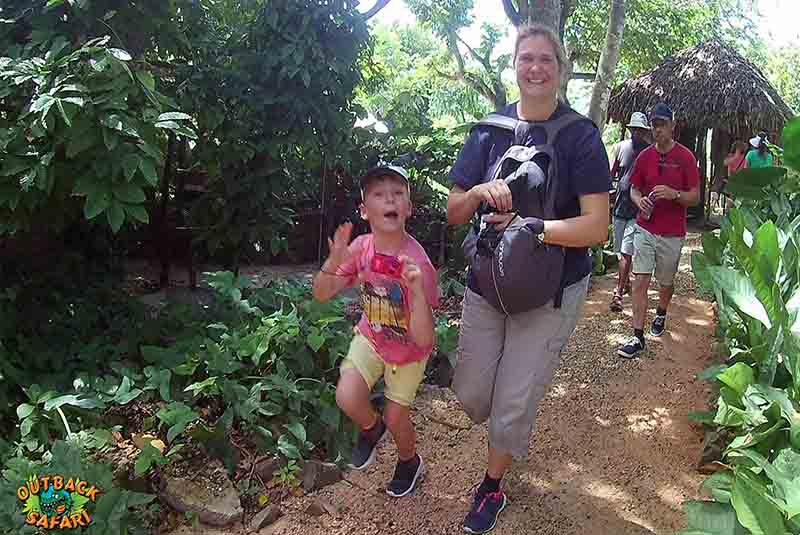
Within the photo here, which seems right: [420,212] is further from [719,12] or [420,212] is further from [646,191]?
[719,12]

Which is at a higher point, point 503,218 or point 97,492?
point 503,218

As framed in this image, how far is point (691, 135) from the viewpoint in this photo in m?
12.4

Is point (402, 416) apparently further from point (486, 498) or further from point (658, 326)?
point (658, 326)

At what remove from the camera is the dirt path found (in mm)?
2729

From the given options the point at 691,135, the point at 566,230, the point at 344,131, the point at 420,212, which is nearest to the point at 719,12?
the point at 691,135

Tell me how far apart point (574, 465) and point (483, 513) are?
802 mm

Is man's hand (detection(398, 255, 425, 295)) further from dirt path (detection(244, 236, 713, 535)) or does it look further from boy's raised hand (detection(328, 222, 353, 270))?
dirt path (detection(244, 236, 713, 535))

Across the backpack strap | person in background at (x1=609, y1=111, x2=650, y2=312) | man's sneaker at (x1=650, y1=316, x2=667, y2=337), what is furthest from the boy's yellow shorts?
person in background at (x1=609, y1=111, x2=650, y2=312)

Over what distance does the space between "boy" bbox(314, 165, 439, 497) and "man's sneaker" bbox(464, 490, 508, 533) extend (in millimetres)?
389

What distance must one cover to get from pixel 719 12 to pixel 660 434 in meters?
17.4

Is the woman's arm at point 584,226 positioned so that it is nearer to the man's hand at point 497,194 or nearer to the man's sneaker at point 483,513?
the man's hand at point 497,194

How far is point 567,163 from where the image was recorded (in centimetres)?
235

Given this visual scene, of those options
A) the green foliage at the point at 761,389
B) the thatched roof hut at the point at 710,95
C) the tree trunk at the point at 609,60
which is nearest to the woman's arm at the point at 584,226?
the green foliage at the point at 761,389

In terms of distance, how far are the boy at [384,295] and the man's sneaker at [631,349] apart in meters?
2.41
